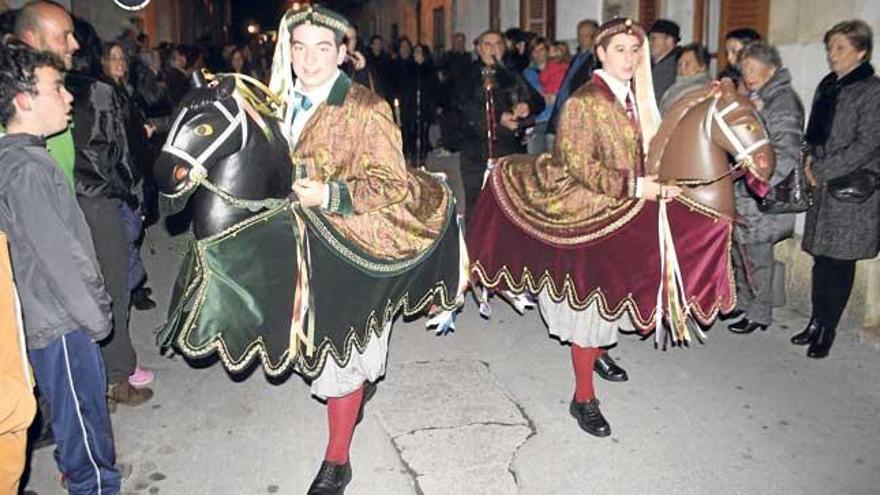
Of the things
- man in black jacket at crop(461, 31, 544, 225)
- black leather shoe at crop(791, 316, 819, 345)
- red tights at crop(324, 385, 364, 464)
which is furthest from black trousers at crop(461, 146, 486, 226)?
red tights at crop(324, 385, 364, 464)

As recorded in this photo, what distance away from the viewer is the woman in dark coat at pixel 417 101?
470 inches

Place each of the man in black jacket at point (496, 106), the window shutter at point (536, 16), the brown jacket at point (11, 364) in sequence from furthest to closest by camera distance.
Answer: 1. the window shutter at point (536, 16)
2. the man in black jacket at point (496, 106)
3. the brown jacket at point (11, 364)

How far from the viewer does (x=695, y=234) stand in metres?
3.54

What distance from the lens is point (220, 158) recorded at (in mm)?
2588

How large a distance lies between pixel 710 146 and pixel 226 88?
2.13 meters

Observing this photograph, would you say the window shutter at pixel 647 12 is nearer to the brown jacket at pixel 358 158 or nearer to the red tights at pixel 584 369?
the red tights at pixel 584 369

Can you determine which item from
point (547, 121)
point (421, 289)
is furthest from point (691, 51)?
point (421, 289)

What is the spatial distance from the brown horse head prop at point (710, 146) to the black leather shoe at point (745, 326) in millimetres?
1920

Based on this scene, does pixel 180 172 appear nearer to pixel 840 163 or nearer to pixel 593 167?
pixel 593 167

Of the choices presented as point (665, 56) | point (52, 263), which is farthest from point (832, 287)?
point (52, 263)

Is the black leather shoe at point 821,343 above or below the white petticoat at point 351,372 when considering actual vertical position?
below

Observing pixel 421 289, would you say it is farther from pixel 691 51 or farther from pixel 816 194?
pixel 691 51

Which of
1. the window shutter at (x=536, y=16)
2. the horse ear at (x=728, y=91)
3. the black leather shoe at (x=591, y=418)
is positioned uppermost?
the window shutter at (x=536, y=16)

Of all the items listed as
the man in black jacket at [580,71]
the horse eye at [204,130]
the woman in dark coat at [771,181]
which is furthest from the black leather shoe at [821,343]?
the horse eye at [204,130]
